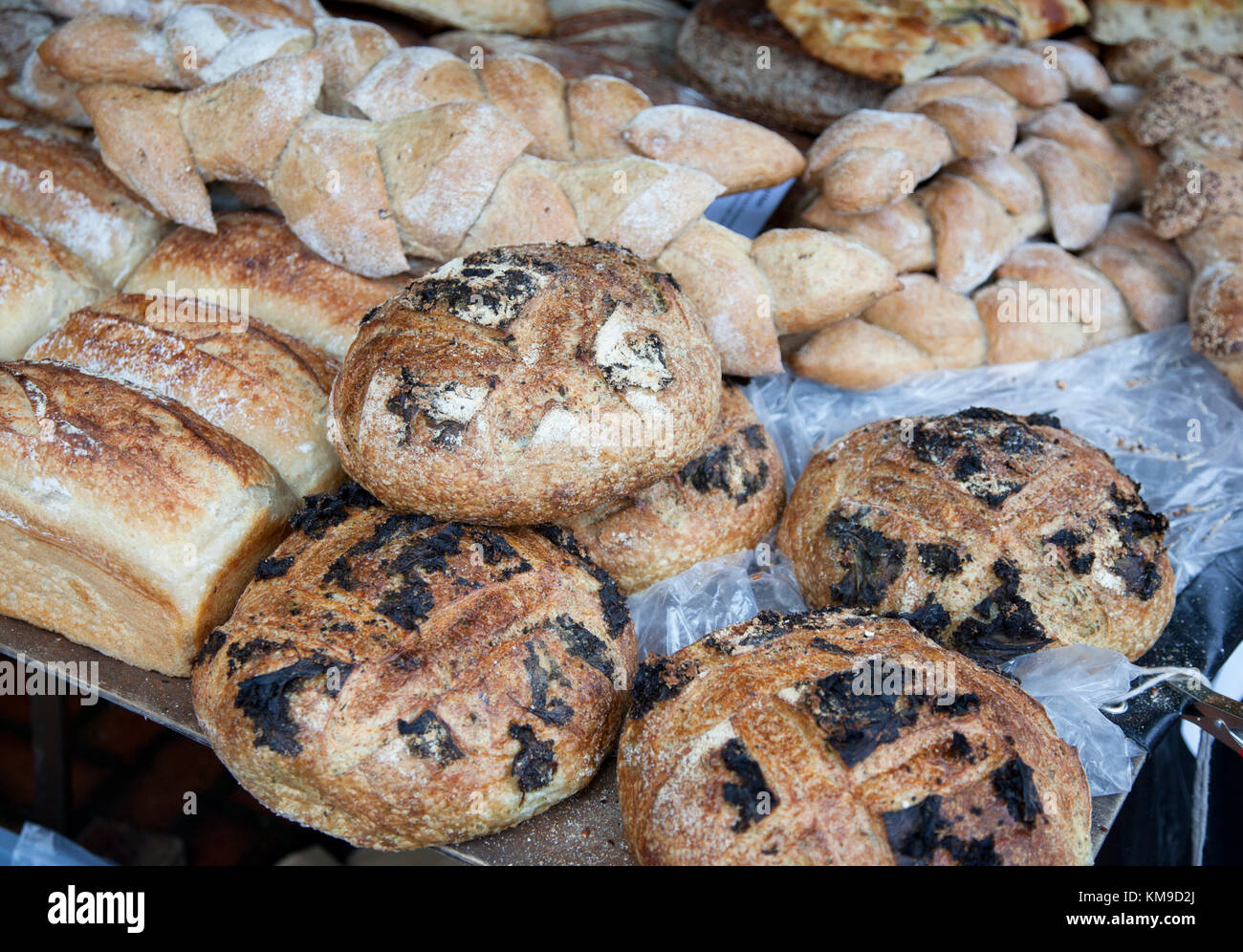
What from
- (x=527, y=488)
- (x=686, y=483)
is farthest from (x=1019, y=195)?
(x=527, y=488)

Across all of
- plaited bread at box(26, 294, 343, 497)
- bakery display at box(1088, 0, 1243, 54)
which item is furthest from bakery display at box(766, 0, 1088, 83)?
plaited bread at box(26, 294, 343, 497)

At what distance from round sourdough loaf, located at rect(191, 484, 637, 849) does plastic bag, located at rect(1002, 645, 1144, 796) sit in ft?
2.90

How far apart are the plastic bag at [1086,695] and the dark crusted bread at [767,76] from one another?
6.96 ft

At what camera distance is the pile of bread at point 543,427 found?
1.62 metres

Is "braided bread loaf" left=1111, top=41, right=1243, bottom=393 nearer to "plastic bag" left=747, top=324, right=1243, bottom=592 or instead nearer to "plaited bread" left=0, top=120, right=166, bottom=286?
"plastic bag" left=747, top=324, right=1243, bottom=592

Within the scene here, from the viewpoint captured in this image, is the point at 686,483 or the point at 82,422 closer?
the point at 82,422

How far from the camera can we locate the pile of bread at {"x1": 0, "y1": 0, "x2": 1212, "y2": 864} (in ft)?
5.30

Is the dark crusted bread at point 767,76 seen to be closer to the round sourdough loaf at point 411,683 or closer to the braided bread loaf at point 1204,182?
the braided bread loaf at point 1204,182

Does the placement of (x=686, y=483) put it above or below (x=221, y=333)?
below

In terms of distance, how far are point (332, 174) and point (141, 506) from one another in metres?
1.00

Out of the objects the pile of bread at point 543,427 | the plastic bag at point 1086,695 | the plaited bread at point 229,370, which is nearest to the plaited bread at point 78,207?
the pile of bread at point 543,427

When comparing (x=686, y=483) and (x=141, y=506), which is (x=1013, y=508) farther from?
(x=141, y=506)

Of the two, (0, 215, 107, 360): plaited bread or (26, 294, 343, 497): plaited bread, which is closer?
(26, 294, 343, 497): plaited bread
